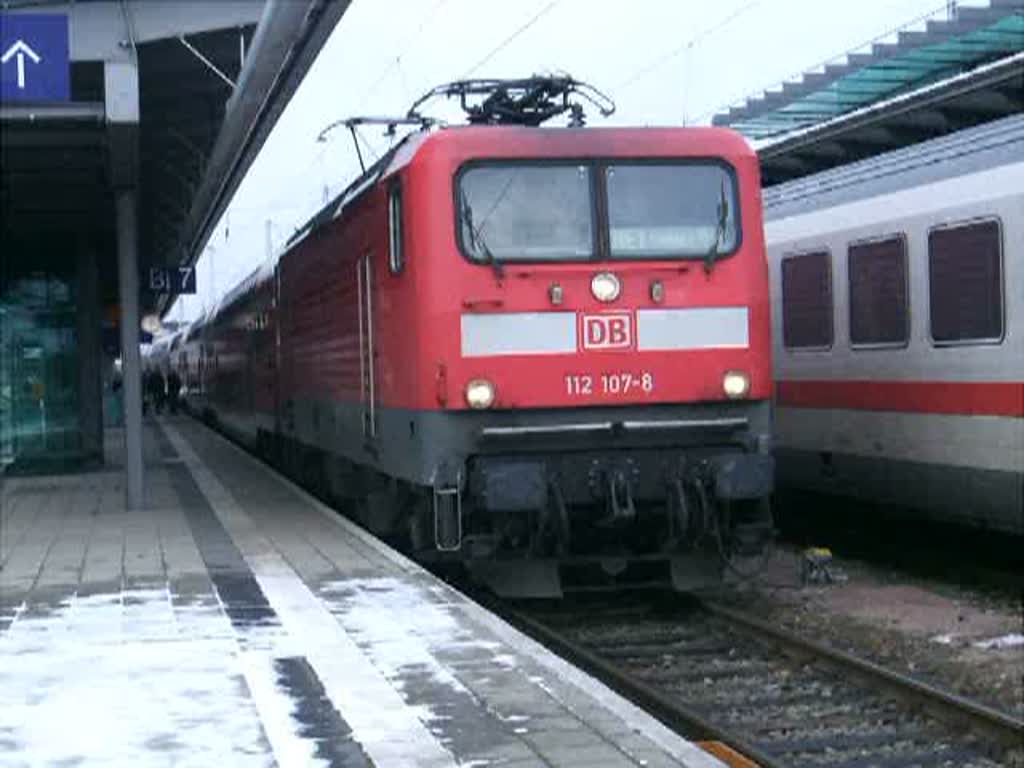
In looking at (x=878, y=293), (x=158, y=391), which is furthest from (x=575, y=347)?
(x=158, y=391)

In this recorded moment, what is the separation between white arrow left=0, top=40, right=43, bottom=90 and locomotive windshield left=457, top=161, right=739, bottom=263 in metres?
3.57

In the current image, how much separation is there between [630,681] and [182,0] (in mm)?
6719

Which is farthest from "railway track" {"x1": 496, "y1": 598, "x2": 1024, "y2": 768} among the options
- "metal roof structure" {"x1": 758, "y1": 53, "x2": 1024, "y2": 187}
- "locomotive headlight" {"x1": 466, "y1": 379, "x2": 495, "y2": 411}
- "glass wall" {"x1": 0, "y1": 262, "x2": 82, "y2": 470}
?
"glass wall" {"x1": 0, "y1": 262, "x2": 82, "y2": 470}

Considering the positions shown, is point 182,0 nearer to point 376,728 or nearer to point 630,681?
point 630,681

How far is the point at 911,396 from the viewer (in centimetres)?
1238

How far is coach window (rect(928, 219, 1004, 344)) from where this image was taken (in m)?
11.2

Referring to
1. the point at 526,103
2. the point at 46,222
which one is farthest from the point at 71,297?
the point at 526,103

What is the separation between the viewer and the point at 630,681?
8898 millimetres

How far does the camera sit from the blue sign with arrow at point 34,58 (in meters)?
11.4

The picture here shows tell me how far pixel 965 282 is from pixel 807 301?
2.82 meters

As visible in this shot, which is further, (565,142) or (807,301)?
(807,301)

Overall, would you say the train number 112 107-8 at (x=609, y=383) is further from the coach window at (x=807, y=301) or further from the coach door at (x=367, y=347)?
the coach window at (x=807, y=301)

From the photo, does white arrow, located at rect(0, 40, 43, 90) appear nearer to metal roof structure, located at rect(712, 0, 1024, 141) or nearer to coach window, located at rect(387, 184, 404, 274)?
coach window, located at rect(387, 184, 404, 274)

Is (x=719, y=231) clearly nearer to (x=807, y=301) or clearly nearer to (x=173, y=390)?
(x=807, y=301)
